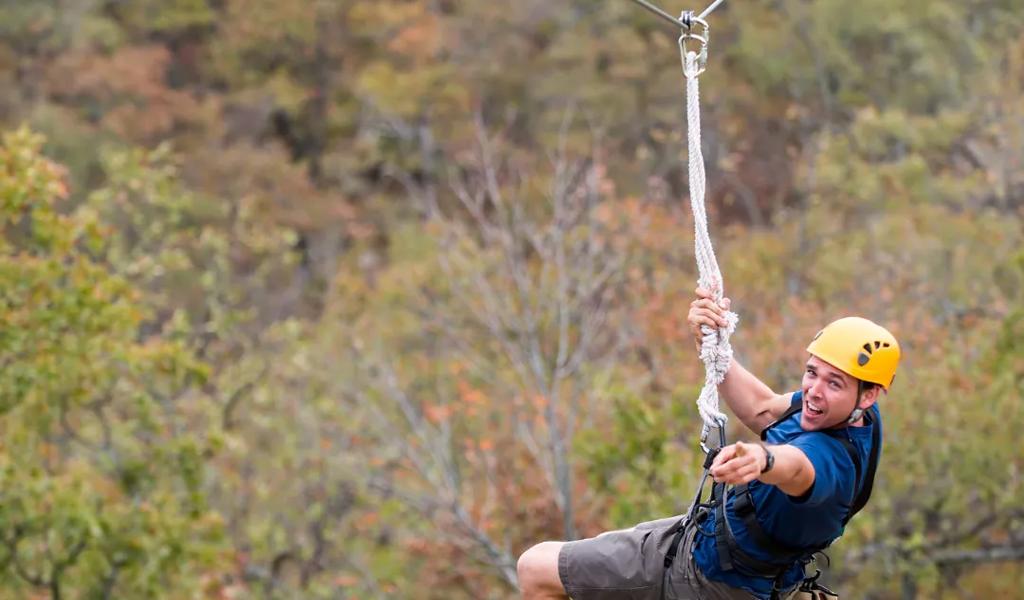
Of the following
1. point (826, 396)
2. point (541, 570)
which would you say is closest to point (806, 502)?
point (826, 396)

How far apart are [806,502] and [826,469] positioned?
4.2 inches

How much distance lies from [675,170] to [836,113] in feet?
9.14

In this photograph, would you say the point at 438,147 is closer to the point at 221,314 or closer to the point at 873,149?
the point at 873,149

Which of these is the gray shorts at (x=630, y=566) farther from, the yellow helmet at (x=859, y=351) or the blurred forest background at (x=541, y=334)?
the blurred forest background at (x=541, y=334)

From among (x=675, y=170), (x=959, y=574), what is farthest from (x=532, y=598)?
(x=675, y=170)

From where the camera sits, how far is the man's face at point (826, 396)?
12.6 ft

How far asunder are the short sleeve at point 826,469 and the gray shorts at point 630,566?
52 centimetres

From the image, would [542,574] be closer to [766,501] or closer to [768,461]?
[766,501]

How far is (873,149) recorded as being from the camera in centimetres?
1903

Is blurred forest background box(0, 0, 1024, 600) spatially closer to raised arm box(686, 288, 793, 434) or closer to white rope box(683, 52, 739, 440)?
raised arm box(686, 288, 793, 434)

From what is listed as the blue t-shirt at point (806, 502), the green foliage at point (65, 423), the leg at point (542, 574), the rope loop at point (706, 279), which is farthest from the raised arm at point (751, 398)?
the green foliage at point (65, 423)

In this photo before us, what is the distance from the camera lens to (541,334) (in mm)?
11953

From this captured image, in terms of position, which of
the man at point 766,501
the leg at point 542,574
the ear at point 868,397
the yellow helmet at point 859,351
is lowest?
the leg at point 542,574

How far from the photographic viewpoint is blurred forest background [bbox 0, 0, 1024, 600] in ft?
32.2
